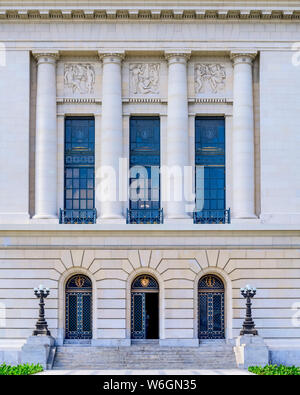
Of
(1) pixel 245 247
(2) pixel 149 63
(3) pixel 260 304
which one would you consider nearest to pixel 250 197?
(1) pixel 245 247

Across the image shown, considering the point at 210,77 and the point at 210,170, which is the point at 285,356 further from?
the point at 210,77

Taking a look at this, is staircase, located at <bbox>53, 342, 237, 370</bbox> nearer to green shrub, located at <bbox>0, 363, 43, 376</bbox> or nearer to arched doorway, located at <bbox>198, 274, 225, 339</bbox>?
arched doorway, located at <bbox>198, 274, 225, 339</bbox>

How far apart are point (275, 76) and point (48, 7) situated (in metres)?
11.1

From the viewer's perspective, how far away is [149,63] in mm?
42781

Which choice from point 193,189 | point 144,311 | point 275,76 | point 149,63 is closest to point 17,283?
point 144,311

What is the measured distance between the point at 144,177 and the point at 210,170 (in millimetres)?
3177

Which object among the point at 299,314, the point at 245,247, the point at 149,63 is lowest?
the point at 299,314

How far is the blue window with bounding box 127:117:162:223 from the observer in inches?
1657

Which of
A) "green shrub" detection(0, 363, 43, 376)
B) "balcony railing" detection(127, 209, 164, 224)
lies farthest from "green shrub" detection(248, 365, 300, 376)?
"green shrub" detection(0, 363, 43, 376)

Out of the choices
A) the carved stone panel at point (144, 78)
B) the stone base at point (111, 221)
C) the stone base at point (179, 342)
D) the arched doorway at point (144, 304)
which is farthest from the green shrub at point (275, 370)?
the carved stone panel at point (144, 78)

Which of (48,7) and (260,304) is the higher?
(48,7)

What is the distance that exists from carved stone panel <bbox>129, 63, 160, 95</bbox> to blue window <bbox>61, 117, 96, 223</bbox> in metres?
2.71

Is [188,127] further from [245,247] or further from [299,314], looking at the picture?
[299,314]

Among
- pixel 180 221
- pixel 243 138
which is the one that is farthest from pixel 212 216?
pixel 243 138
